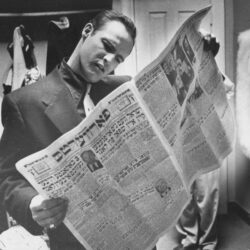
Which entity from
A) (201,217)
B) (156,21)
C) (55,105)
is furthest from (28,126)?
(201,217)

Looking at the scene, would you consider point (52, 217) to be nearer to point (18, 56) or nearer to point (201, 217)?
point (18, 56)

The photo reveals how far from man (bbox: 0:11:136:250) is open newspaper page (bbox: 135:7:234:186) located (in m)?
0.09

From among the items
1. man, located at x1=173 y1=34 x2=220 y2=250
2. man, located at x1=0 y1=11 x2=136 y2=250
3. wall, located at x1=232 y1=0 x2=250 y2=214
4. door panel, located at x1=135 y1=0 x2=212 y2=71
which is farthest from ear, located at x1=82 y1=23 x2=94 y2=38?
man, located at x1=173 y1=34 x2=220 y2=250

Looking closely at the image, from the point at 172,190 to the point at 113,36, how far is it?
0.23 meters

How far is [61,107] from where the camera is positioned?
53 centimetres

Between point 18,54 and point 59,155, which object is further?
point 18,54

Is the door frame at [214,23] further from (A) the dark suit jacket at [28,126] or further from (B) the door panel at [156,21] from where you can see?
(A) the dark suit jacket at [28,126]

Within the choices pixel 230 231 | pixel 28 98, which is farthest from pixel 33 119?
pixel 230 231

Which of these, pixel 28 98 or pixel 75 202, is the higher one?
pixel 28 98

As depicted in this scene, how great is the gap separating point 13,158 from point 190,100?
26 cm

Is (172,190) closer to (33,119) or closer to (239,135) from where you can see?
(33,119)

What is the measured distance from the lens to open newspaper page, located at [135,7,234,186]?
46cm

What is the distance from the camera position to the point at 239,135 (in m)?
1.01

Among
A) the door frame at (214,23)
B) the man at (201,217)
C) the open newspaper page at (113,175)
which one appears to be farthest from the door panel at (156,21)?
the man at (201,217)
